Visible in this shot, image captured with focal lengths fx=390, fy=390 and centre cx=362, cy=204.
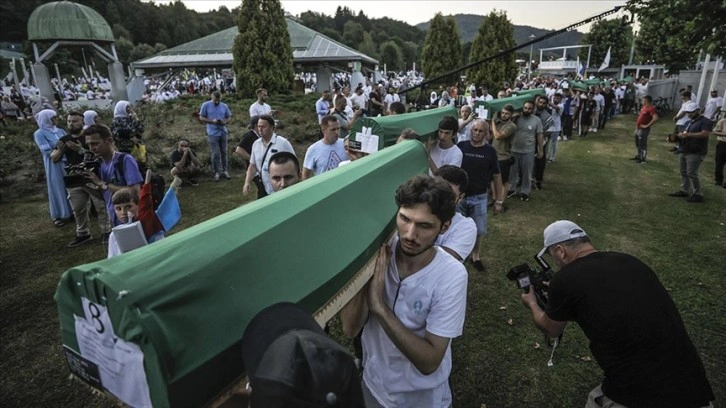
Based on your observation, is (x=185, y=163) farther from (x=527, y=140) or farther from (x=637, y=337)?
(x=637, y=337)

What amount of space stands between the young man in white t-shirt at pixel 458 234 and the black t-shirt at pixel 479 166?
2019mm

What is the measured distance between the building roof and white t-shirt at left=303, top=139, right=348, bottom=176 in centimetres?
2049

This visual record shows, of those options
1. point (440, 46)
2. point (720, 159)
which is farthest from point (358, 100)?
point (440, 46)

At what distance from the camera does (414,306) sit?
2035mm

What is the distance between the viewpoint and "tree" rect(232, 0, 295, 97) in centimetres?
1981

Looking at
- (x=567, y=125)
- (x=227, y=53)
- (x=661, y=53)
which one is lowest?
(x=567, y=125)

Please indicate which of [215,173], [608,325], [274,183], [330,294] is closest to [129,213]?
[274,183]

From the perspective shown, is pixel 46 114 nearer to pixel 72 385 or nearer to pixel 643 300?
pixel 72 385

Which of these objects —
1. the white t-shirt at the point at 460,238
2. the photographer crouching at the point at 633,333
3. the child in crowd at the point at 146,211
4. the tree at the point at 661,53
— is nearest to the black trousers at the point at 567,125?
the tree at the point at 661,53

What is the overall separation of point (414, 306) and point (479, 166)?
3957 millimetres

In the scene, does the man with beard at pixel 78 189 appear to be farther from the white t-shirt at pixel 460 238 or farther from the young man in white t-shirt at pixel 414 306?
the young man in white t-shirt at pixel 414 306

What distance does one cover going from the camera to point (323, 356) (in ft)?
3.16

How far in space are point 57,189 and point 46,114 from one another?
1.46 m

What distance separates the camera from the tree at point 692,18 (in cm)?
623
